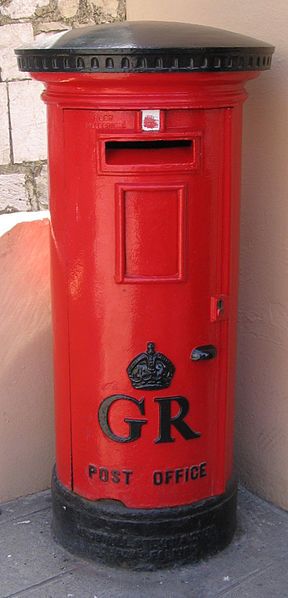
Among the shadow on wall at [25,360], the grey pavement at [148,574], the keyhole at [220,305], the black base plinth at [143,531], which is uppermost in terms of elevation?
the keyhole at [220,305]

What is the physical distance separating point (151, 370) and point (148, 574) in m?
0.70

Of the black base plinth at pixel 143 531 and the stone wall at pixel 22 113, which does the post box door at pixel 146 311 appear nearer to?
the black base plinth at pixel 143 531

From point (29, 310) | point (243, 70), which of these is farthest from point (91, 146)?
point (29, 310)

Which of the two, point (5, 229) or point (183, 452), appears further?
point (5, 229)

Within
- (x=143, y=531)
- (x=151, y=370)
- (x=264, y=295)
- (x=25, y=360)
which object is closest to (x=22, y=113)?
(x=25, y=360)

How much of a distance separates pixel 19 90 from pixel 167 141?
1032mm

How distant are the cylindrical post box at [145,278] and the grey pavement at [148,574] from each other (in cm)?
5

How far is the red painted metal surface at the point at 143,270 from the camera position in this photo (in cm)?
236

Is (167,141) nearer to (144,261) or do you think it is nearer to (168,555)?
(144,261)

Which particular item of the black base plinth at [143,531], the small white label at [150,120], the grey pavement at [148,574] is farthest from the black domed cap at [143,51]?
the grey pavement at [148,574]

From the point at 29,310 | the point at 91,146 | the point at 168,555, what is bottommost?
the point at 168,555

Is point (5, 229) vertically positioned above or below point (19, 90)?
below

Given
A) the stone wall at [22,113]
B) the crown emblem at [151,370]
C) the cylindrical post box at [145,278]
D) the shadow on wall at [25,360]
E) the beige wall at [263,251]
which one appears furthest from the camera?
the stone wall at [22,113]

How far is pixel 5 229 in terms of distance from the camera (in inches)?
117
